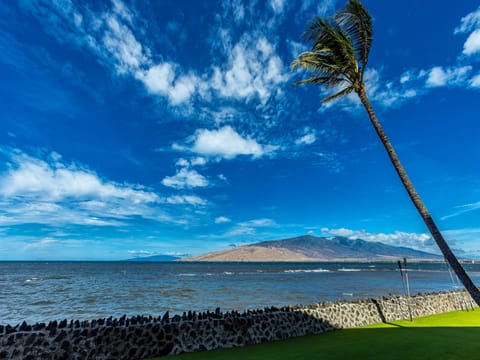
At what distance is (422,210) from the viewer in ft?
25.3

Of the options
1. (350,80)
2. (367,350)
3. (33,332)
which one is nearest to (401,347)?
(367,350)

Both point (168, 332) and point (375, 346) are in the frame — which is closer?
point (168, 332)

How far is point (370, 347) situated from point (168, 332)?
544 cm

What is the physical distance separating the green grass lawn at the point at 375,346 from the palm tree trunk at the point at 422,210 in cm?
158

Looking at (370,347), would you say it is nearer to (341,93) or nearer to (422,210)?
(422,210)

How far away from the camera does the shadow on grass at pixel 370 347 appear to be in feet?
22.0

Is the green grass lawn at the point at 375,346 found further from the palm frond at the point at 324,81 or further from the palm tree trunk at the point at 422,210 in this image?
the palm frond at the point at 324,81

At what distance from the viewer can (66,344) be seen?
615cm

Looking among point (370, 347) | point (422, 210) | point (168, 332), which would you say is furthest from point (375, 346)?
point (168, 332)

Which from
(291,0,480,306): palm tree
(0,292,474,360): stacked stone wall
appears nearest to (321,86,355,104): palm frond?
(291,0,480,306): palm tree

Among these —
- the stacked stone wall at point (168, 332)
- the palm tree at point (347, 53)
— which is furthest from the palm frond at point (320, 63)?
the stacked stone wall at point (168, 332)

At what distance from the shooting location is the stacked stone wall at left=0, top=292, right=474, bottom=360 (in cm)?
598

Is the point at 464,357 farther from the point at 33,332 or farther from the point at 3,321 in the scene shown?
the point at 3,321

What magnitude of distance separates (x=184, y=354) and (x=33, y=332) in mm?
3449
